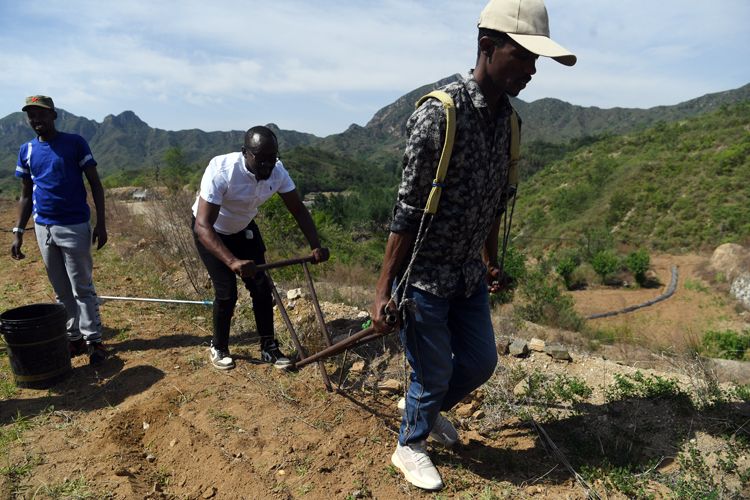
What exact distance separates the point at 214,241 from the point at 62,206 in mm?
1454

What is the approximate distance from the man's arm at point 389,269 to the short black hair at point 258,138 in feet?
4.51

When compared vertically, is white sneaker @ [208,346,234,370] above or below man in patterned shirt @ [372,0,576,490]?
below

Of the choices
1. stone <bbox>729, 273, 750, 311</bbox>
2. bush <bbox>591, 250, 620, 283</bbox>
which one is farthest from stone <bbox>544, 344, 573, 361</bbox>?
bush <bbox>591, 250, 620, 283</bbox>

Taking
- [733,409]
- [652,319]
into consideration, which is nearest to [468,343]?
[733,409]

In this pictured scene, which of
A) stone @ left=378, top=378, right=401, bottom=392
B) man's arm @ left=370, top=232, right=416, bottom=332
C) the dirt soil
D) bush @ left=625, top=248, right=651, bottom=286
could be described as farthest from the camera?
bush @ left=625, top=248, right=651, bottom=286

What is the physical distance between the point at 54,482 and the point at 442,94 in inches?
105

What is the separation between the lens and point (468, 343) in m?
2.40

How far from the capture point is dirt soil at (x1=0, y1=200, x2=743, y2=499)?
248 cm

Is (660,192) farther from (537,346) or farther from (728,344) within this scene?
(537,346)

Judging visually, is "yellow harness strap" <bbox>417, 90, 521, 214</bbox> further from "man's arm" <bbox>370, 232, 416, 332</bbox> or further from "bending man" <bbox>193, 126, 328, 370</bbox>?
"bending man" <bbox>193, 126, 328, 370</bbox>

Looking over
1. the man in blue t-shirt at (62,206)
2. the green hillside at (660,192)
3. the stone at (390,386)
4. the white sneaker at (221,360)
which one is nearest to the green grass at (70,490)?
the white sneaker at (221,360)

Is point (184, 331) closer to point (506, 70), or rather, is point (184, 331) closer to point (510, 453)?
point (510, 453)

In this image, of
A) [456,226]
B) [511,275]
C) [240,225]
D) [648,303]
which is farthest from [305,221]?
[648,303]

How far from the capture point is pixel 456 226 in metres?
2.07
